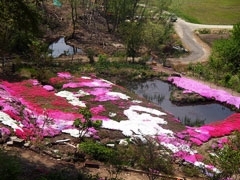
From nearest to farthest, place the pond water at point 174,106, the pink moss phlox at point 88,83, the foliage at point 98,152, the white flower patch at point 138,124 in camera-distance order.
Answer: the foliage at point 98,152 < the white flower patch at point 138,124 < the pond water at point 174,106 < the pink moss phlox at point 88,83

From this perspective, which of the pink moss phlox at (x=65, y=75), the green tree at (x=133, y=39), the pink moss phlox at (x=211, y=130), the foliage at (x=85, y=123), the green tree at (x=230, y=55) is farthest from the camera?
the green tree at (x=133, y=39)

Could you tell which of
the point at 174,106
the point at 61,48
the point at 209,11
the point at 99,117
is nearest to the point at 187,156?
the point at 99,117

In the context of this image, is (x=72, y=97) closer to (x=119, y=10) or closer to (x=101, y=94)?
(x=101, y=94)

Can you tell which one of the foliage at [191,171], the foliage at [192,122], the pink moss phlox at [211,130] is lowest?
the foliage at [192,122]

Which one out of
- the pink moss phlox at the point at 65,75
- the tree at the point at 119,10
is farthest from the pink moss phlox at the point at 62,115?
the tree at the point at 119,10

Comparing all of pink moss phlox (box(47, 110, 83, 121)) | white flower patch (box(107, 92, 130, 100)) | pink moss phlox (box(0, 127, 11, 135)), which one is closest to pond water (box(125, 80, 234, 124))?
white flower patch (box(107, 92, 130, 100))

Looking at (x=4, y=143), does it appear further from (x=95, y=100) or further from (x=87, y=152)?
(x=95, y=100)

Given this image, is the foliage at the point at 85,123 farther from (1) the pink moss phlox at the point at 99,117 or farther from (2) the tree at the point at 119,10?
(2) the tree at the point at 119,10

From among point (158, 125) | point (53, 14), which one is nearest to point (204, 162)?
point (158, 125)
